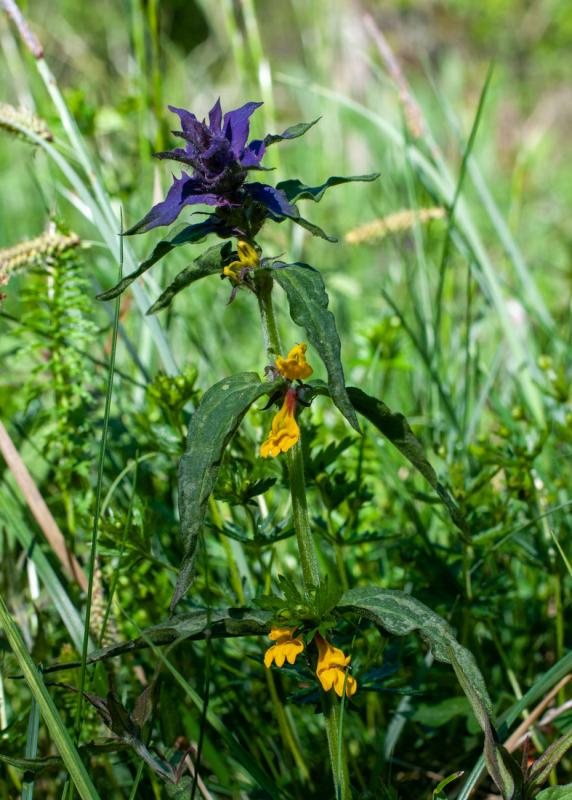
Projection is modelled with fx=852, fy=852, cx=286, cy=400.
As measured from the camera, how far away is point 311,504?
1193mm

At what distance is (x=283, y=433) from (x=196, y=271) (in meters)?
0.15

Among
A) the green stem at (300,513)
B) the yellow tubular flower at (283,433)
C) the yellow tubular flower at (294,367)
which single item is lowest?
the green stem at (300,513)

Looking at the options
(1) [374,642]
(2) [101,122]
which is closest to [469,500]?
(1) [374,642]

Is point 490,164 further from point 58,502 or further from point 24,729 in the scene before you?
point 24,729

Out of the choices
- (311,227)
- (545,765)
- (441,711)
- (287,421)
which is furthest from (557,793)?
(311,227)

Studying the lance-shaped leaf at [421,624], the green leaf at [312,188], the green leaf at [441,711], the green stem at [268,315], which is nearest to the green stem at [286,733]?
the green leaf at [441,711]

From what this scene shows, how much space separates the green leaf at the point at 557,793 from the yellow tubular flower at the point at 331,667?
0.59ft

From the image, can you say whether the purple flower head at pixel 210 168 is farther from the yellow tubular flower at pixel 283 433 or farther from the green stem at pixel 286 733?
the green stem at pixel 286 733

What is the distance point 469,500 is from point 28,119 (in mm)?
738

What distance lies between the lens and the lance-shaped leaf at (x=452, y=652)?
625 mm

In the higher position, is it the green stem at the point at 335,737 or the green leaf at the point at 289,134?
the green leaf at the point at 289,134

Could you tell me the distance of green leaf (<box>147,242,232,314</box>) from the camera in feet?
2.21

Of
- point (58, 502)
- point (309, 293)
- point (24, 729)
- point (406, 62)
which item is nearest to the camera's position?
point (309, 293)

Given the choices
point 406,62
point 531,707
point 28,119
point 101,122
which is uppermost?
point 406,62
